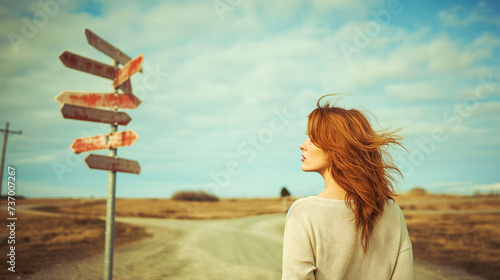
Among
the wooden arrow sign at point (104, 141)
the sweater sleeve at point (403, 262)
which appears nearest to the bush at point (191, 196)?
the wooden arrow sign at point (104, 141)

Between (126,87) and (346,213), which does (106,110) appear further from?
(346,213)

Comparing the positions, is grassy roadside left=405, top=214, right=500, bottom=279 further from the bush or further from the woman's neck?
the bush

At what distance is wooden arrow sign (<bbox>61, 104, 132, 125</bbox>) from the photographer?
5.22 m

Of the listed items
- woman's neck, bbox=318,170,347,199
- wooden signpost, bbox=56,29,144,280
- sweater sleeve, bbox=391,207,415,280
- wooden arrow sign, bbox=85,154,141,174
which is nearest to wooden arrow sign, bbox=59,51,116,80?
wooden signpost, bbox=56,29,144,280

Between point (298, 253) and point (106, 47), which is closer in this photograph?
point (298, 253)

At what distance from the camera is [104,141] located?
5582 millimetres

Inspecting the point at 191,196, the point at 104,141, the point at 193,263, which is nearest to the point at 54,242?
the point at 193,263

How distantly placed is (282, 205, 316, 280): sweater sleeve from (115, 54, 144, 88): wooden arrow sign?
433cm

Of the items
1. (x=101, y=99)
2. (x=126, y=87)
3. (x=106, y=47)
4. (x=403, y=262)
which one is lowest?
(x=403, y=262)

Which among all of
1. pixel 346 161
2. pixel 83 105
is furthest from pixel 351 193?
pixel 83 105

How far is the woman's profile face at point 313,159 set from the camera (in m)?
1.84

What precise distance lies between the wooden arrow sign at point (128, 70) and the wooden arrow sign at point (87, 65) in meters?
0.14

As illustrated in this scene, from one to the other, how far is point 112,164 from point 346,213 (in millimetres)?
4650

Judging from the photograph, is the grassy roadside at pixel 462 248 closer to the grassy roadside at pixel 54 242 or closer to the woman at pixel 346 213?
the woman at pixel 346 213
